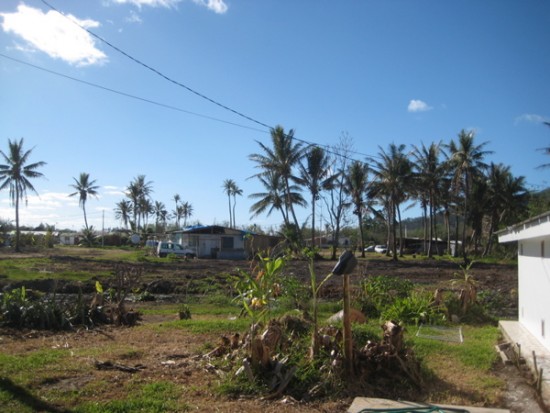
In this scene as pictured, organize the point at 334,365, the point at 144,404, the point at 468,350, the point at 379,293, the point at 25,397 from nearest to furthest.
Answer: the point at 144,404, the point at 25,397, the point at 334,365, the point at 468,350, the point at 379,293

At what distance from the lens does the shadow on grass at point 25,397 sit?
16.7 feet

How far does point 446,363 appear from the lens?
281 inches

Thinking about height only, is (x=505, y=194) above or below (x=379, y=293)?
above

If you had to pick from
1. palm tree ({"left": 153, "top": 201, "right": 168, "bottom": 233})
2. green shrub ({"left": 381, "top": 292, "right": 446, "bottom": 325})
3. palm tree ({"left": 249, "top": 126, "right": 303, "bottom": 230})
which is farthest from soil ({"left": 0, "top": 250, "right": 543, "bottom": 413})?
palm tree ({"left": 153, "top": 201, "right": 168, "bottom": 233})

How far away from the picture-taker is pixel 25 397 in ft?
17.9

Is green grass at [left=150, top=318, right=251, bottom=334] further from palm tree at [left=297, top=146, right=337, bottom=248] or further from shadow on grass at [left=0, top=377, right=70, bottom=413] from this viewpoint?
palm tree at [left=297, top=146, right=337, bottom=248]

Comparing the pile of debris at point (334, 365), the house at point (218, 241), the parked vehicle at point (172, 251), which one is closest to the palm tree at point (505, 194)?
the house at point (218, 241)

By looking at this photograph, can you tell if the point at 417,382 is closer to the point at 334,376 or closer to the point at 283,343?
the point at 334,376

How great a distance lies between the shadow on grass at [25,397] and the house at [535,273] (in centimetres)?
609

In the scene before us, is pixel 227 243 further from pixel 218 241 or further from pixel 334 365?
pixel 334 365

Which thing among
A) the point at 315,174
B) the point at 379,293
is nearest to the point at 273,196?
the point at 315,174

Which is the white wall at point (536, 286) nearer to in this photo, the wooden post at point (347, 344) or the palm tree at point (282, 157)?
the wooden post at point (347, 344)

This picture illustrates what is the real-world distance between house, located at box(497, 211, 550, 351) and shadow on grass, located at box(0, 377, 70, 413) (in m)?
6.09

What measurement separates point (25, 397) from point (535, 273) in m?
7.78
